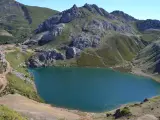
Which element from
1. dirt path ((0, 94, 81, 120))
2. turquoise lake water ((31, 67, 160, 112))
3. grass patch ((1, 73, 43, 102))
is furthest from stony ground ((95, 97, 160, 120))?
grass patch ((1, 73, 43, 102))

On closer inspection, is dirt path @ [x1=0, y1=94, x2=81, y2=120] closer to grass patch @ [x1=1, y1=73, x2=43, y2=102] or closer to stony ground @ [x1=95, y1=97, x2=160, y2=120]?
grass patch @ [x1=1, y1=73, x2=43, y2=102]

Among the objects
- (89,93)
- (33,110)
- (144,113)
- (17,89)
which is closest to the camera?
(33,110)

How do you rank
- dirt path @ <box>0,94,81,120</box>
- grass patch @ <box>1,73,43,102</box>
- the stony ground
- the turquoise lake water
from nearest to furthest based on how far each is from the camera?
dirt path @ <box>0,94,81,120</box>
the stony ground
grass patch @ <box>1,73,43,102</box>
the turquoise lake water

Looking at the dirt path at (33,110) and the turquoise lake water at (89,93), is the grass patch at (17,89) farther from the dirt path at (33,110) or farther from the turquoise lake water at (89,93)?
the turquoise lake water at (89,93)

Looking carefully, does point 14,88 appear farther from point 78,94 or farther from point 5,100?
point 78,94

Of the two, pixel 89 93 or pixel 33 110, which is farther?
pixel 89 93

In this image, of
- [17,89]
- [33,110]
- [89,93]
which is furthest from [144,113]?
[89,93]

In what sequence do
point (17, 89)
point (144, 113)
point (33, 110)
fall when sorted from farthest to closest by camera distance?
1. point (17, 89)
2. point (144, 113)
3. point (33, 110)

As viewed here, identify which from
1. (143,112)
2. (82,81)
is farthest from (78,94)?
(143,112)

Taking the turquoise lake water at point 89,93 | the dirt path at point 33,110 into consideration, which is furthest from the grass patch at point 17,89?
the turquoise lake water at point 89,93

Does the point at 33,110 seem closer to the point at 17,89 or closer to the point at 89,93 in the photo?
the point at 17,89
